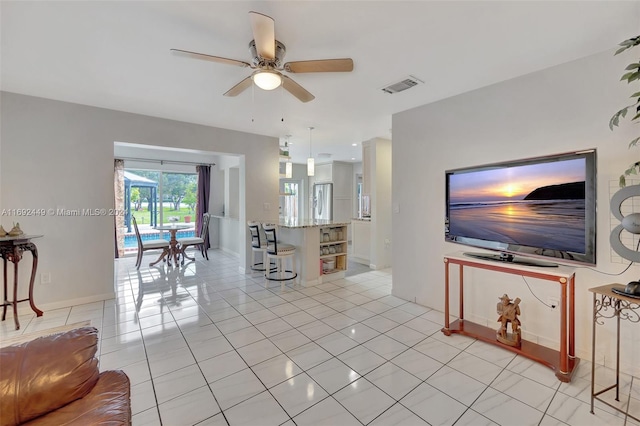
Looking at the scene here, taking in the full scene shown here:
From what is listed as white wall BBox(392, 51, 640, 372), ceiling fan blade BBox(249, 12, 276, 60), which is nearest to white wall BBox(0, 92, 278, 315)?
ceiling fan blade BBox(249, 12, 276, 60)

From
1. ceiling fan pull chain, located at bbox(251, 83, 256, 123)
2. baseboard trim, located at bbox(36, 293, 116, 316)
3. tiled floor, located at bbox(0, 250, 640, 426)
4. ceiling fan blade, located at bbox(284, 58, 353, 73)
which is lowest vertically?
tiled floor, located at bbox(0, 250, 640, 426)

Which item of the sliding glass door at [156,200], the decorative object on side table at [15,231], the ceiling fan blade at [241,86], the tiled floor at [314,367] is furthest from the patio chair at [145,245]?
the ceiling fan blade at [241,86]

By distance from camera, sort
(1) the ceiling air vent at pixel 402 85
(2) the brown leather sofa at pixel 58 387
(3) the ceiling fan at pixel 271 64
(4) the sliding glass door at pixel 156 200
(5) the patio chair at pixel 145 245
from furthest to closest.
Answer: (4) the sliding glass door at pixel 156 200
(5) the patio chair at pixel 145 245
(1) the ceiling air vent at pixel 402 85
(3) the ceiling fan at pixel 271 64
(2) the brown leather sofa at pixel 58 387

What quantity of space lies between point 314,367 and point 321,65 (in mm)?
2401

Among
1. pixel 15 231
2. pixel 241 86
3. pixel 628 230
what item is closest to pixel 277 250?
pixel 241 86

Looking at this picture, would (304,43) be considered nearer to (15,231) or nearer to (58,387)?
(58,387)

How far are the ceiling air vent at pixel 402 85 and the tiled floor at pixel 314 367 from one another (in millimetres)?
2611

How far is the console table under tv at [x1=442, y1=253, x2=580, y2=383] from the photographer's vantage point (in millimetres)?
2051

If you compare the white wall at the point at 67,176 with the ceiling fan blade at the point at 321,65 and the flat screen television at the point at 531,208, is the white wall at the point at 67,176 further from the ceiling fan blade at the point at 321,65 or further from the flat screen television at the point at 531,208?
the flat screen television at the point at 531,208

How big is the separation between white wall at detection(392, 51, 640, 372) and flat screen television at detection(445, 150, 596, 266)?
0.85ft

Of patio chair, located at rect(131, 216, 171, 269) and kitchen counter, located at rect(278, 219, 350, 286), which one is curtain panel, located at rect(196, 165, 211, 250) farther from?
kitchen counter, located at rect(278, 219, 350, 286)

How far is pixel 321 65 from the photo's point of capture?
2.00 m

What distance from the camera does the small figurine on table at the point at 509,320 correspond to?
2447mm

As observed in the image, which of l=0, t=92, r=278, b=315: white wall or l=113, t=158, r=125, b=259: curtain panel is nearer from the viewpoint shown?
l=0, t=92, r=278, b=315: white wall
